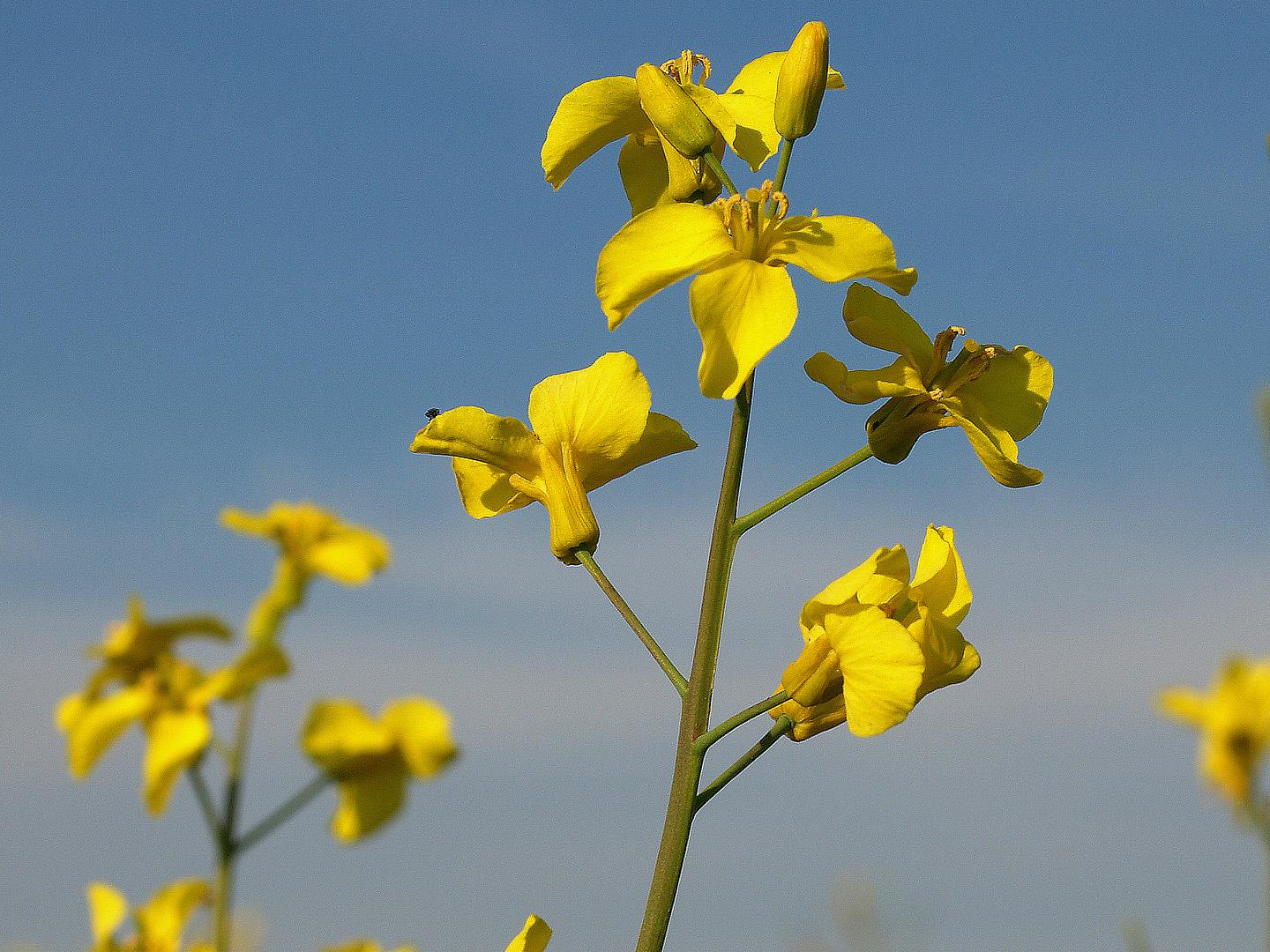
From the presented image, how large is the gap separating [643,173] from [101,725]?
1584 mm

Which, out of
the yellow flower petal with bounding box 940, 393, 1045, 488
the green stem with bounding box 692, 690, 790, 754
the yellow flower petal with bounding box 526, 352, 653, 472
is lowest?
the green stem with bounding box 692, 690, 790, 754

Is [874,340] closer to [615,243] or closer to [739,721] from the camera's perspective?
[615,243]

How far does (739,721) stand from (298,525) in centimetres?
78

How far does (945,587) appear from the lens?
1929 mm

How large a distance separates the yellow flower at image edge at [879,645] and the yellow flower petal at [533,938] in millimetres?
471

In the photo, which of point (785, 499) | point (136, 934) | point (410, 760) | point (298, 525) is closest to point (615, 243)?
point (785, 499)

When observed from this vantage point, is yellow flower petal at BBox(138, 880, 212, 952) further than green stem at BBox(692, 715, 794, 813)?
No

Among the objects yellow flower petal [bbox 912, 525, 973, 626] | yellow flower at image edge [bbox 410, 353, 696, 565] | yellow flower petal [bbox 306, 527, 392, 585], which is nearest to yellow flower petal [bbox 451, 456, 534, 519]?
yellow flower at image edge [bbox 410, 353, 696, 565]

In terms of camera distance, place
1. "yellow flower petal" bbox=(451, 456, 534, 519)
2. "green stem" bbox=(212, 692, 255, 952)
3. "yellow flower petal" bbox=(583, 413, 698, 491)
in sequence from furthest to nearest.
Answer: "yellow flower petal" bbox=(451, 456, 534, 519) → "yellow flower petal" bbox=(583, 413, 698, 491) → "green stem" bbox=(212, 692, 255, 952)

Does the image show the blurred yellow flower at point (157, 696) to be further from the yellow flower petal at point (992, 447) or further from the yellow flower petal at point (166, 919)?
the yellow flower petal at point (992, 447)

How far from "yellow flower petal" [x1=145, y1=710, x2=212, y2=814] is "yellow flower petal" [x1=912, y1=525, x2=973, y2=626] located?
1181mm

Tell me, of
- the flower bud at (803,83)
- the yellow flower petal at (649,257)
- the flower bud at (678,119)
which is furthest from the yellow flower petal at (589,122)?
the yellow flower petal at (649,257)

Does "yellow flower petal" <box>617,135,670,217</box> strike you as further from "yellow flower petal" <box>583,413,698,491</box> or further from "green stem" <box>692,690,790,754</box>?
"green stem" <box>692,690,790,754</box>

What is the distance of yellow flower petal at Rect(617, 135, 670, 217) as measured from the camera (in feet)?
7.70
